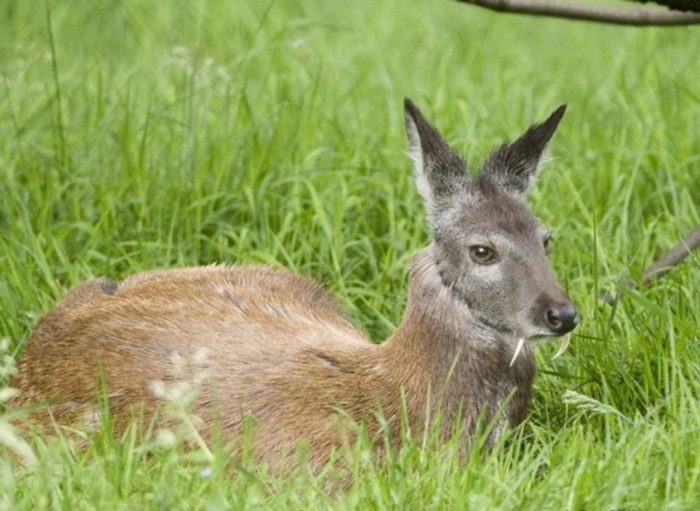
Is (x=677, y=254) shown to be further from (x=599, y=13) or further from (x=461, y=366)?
(x=461, y=366)

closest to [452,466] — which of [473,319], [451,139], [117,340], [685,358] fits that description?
[473,319]

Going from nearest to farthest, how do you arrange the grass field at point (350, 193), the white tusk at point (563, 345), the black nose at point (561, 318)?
the grass field at point (350, 193) → the black nose at point (561, 318) → the white tusk at point (563, 345)

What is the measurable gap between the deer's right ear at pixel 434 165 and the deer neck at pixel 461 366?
0.34m

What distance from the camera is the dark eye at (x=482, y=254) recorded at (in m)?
4.64

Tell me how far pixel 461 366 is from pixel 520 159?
668mm

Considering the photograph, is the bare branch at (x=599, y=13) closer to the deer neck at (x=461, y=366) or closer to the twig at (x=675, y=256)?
the twig at (x=675, y=256)

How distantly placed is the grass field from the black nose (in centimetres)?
23

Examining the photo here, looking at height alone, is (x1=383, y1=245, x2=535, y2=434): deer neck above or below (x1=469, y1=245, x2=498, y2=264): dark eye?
below

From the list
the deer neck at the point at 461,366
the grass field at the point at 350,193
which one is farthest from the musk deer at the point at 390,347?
the grass field at the point at 350,193

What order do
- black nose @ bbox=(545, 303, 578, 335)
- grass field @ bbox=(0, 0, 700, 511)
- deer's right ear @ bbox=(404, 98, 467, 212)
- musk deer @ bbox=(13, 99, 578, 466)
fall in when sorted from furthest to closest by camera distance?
deer's right ear @ bbox=(404, 98, 467, 212) → musk deer @ bbox=(13, 99, 578, 466) → black nose @ bbox=(545, 303, 578, 335) → grass field @ bbox=(0, 0, 700, 511)

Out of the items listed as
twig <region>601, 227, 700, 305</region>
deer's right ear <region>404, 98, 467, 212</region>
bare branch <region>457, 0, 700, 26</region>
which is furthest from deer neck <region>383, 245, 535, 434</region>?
bare branch <region>457, 0, 700, 26</region>

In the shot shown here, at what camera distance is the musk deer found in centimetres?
455

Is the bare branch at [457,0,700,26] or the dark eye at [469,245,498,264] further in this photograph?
the bare branch at [457,0,700,26]

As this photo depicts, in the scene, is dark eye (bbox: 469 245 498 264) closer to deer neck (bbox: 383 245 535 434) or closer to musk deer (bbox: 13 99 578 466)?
musk deer (bbox: 13 99 578 466)
